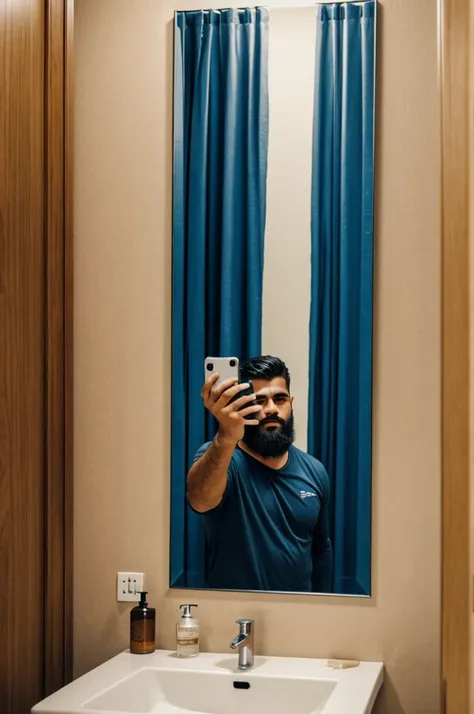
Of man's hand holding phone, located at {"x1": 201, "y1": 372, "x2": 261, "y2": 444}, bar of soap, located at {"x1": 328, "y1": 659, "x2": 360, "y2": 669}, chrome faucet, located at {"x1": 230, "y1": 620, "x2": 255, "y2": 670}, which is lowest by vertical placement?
bar of soap, located at {"x1": 328, "y1": 659, "x2": 360, "y2": 669}

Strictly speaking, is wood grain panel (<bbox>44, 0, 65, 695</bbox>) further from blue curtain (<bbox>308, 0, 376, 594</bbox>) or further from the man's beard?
blue curtain (<bbox>308, 0, 376, 594</bbox>)

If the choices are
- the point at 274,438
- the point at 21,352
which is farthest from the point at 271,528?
the point at 21,352

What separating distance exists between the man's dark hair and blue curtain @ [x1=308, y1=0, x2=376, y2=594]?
0.23 ft

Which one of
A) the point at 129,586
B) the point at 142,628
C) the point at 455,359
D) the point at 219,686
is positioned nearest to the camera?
the point at 455,359

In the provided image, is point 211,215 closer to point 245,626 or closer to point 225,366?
point 225,366

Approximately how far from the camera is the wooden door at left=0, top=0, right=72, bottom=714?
2.20 m

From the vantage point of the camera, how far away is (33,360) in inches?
91.5

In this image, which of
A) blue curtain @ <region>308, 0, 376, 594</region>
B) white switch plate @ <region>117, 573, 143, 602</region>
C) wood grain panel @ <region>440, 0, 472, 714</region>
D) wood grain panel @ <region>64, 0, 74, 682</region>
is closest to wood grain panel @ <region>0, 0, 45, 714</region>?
wood grain panel @ <region>64, 0, 74, 682</region>

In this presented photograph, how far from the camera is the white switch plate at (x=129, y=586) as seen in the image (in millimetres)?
2488

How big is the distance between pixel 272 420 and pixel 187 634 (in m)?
0.56

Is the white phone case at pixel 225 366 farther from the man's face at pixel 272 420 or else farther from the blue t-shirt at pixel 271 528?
the blue t-shirt at pixel 271 528

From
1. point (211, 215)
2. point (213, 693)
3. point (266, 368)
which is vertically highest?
point (211, 215)

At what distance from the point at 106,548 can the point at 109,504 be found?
0.11 meters

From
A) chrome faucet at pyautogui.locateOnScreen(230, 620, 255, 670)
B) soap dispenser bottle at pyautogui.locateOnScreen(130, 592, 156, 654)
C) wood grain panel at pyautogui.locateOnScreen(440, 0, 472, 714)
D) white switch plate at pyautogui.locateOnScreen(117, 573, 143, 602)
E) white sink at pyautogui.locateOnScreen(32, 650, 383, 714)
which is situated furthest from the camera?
white switch plate at pyautogui.locateOnScreen(117, 573, 143, 602)
